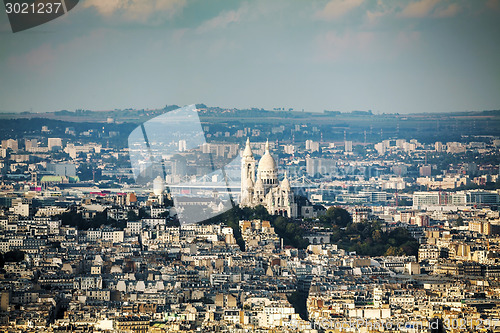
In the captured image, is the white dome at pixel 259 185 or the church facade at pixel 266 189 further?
the white dome at pixel 259 185

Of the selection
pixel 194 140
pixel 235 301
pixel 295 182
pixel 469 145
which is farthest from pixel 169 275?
pixel 469 145

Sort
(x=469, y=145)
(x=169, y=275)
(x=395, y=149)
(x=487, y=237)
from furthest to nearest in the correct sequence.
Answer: (x=395, y=149) → (x=469, y=145) → (x=487, y=237) → (x=169, y=275)

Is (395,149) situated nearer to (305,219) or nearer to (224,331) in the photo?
(305,219)

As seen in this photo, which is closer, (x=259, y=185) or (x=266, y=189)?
(x=259, y=185)

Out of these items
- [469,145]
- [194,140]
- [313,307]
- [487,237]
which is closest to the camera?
[313,307]

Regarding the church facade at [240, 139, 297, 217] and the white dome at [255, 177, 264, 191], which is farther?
the white dome at [255, 177, 264, 191]

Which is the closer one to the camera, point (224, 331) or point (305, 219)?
point (224, 331)

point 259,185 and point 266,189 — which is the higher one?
point 259,185

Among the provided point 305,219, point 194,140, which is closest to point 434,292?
point 305,219
